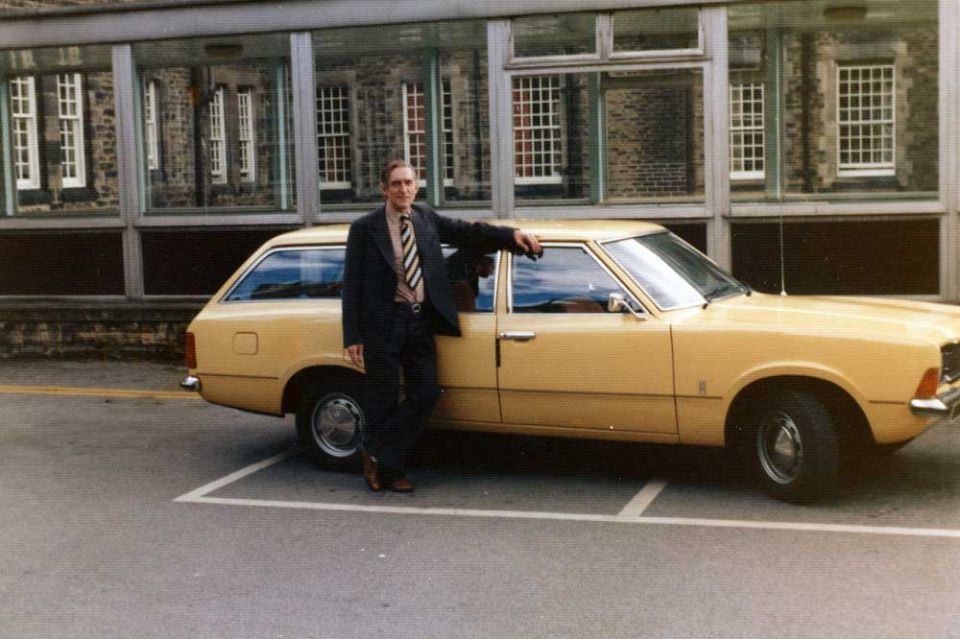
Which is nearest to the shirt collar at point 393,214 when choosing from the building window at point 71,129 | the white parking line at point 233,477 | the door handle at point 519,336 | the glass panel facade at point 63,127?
the door handle at point 519,336

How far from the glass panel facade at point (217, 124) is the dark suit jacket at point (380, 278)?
689 cm

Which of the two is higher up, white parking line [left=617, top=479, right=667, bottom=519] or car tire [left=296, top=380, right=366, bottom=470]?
car tire [left=296, top=380, right=366, bottom=470]

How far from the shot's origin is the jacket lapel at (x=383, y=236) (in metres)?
8.30

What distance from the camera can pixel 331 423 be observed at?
29.3 ft

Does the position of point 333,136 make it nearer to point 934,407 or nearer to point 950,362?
point 950,362

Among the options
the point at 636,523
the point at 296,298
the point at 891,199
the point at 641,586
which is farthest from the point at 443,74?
the point at 641,586

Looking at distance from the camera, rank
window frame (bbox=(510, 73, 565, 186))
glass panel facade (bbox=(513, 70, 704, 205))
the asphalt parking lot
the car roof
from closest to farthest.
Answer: the asphalt parking lot → the car roof → glass panel facade (bbox=(513, 70, 704, 205)) → window frame (bbox=(510, 73, 565, 186))

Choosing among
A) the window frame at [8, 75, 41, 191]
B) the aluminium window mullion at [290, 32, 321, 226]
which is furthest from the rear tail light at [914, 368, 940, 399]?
the window frame at [8, 75, 41, 191]

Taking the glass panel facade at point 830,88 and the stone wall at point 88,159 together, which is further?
the stone wall at point 88,159

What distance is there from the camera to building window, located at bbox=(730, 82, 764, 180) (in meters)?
13.7

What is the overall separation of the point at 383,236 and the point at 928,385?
10.4 feet

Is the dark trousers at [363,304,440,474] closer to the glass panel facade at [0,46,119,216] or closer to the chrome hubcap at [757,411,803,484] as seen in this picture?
the chrome hubcap at [757,411,803,484]

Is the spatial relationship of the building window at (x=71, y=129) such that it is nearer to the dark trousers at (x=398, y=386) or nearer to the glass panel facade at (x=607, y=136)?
the glass panel facade at (x=607, y=136)

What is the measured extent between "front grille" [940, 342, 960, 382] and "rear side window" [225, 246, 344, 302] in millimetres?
3638
